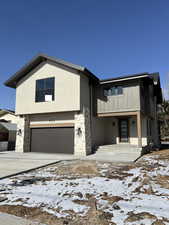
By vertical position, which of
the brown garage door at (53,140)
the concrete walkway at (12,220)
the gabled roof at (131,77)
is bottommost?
the concrete walkway at (12,220)

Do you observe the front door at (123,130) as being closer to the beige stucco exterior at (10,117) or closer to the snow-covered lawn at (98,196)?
the snow-covered lawn at (98,196)

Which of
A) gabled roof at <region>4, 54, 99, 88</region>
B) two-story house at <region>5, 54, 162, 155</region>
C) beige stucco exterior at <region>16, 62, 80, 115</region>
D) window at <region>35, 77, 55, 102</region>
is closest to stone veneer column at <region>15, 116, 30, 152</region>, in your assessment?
two-story house at <region>5, 54, 162, 155</region>

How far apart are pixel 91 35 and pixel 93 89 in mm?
4411

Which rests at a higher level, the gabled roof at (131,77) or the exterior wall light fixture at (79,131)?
the gabled roof at (131,77)

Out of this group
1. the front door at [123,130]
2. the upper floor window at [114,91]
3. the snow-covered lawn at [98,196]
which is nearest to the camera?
the snow-covered lawn at [98,196]

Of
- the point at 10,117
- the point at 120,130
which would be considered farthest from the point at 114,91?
the point at 10,117

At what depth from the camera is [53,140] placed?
12.8 meters

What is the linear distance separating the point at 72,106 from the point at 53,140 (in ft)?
11.7

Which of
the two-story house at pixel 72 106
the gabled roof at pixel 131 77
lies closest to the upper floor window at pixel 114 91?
the two-story house at pixel 72 106

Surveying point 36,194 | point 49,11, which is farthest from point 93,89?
point 36,194

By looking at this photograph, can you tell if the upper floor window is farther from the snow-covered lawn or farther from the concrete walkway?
the concrete walkway

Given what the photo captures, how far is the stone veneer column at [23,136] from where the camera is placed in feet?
43.9

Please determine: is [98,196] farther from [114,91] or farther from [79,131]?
[114,91]

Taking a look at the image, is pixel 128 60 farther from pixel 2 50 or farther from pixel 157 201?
pixel 157 201
